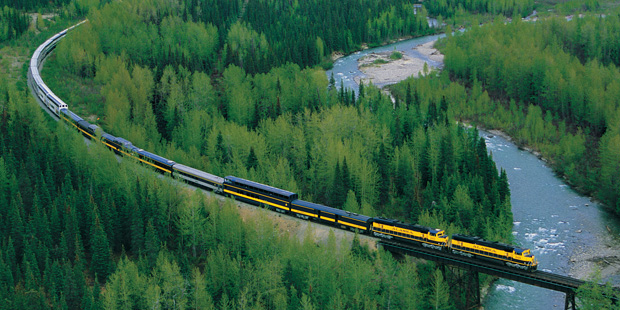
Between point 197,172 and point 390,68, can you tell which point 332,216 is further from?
point 390,68

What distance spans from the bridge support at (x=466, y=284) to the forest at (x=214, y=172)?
5.25ft

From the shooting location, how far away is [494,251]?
3078 inches

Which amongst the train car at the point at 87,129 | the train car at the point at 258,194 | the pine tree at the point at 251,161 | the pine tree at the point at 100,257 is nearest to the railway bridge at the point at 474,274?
the train car at the point at 258,194

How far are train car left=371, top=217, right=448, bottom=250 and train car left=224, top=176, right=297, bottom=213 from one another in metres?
12.4

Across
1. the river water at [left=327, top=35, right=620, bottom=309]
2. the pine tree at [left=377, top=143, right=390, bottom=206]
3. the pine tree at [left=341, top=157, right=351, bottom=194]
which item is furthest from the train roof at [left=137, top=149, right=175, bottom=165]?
the river water at [left=327, top=35, right=620, bottom=309]

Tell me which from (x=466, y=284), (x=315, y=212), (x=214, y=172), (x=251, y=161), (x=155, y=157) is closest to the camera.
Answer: (x=466, y=284)

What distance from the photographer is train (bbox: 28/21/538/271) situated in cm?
7838

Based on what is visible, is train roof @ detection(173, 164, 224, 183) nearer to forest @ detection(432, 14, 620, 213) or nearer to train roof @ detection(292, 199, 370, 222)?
train roof @ detection(292, 199, 370, 222)

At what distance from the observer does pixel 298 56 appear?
181000 millimetres

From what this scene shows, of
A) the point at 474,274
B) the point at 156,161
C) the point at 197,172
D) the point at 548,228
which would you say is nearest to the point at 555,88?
the point at 548,228

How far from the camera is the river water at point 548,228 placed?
86625 mm

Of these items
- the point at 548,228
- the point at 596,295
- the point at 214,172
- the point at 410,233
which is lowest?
the point at 548,228

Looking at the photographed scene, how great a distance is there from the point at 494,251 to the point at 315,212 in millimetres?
22018

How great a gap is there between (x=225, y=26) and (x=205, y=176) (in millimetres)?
100558
